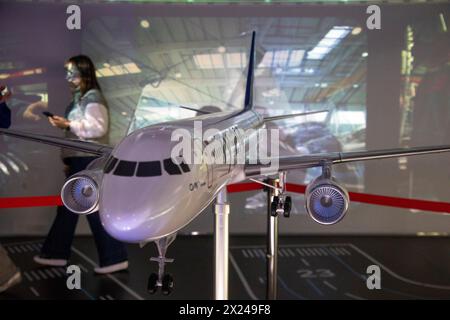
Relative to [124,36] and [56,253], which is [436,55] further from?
[56,253]

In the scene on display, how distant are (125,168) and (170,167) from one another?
0.30 metres

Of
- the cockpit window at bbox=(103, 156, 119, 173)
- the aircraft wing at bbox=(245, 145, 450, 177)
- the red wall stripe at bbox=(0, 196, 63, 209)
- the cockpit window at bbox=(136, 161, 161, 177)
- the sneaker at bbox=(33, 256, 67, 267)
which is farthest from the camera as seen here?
the sneaker at bbox=(33, 256, 67, 267)

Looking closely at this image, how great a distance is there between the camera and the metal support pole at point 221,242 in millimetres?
4070

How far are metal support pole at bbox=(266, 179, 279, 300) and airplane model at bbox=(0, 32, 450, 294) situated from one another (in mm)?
443

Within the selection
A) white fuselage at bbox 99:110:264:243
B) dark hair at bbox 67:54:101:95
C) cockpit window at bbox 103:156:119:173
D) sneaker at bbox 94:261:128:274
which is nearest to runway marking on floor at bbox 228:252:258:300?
sneaker at bbox 94:261:128:274

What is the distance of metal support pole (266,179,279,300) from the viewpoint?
5031mm

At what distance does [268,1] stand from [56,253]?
6.22 metres

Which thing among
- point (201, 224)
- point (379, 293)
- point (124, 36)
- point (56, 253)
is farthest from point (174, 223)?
point (124, 36)

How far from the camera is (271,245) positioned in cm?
521

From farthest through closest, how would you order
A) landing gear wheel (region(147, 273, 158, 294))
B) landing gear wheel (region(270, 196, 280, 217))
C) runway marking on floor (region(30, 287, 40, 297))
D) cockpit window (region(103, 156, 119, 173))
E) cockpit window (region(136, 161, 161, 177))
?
Answer: runway marking on floor (region(30, 287, 40, 297)) → landing gear wheel (region(270, 196, 280, 217)) → landing gear wheel (region(147, 273, 158, 294)) → cockpit window (region(103, 156, 119, 173)) → cockpit window (region(136, 161, 161, 177))

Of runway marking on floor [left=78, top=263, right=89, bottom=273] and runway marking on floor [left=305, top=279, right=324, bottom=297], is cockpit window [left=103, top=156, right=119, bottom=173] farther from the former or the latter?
runway marking on floor [left=78, top=263, right=89, bottom=273]

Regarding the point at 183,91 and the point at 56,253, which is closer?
the point at 56,253

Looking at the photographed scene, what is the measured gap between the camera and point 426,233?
974 cm
